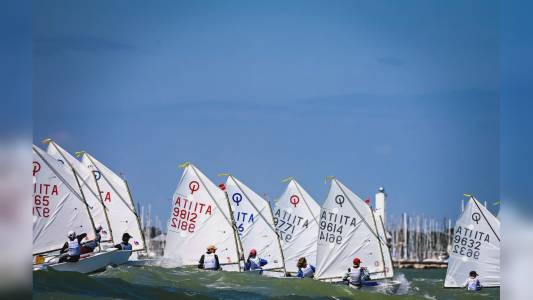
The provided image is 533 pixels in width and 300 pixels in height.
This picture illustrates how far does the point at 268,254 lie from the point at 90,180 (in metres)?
8.49

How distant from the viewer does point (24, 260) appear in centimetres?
781

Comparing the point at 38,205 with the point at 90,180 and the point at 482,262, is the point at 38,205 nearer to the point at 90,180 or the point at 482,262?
the point at 90,180

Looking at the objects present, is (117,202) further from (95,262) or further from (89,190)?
(95,262)

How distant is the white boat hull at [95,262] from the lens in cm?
2406

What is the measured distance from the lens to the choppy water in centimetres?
2038

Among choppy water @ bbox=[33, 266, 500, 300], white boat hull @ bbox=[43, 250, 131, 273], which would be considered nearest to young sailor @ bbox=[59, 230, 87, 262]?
white boat hull @ bbox=[43, 250, 131, 273]

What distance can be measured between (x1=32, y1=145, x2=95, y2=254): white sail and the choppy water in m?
1.64

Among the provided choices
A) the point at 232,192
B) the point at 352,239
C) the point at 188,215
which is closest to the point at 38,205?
the point at 188,215

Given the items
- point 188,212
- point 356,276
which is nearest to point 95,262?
point 356,276

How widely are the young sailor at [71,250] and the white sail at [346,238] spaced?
35.5ft

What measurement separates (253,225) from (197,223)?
4.96 metres

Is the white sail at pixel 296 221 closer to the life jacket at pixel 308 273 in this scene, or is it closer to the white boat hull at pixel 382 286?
the life jacket at pixel 308 273

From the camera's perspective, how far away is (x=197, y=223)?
1368 inches

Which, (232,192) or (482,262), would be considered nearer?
(482,262)
